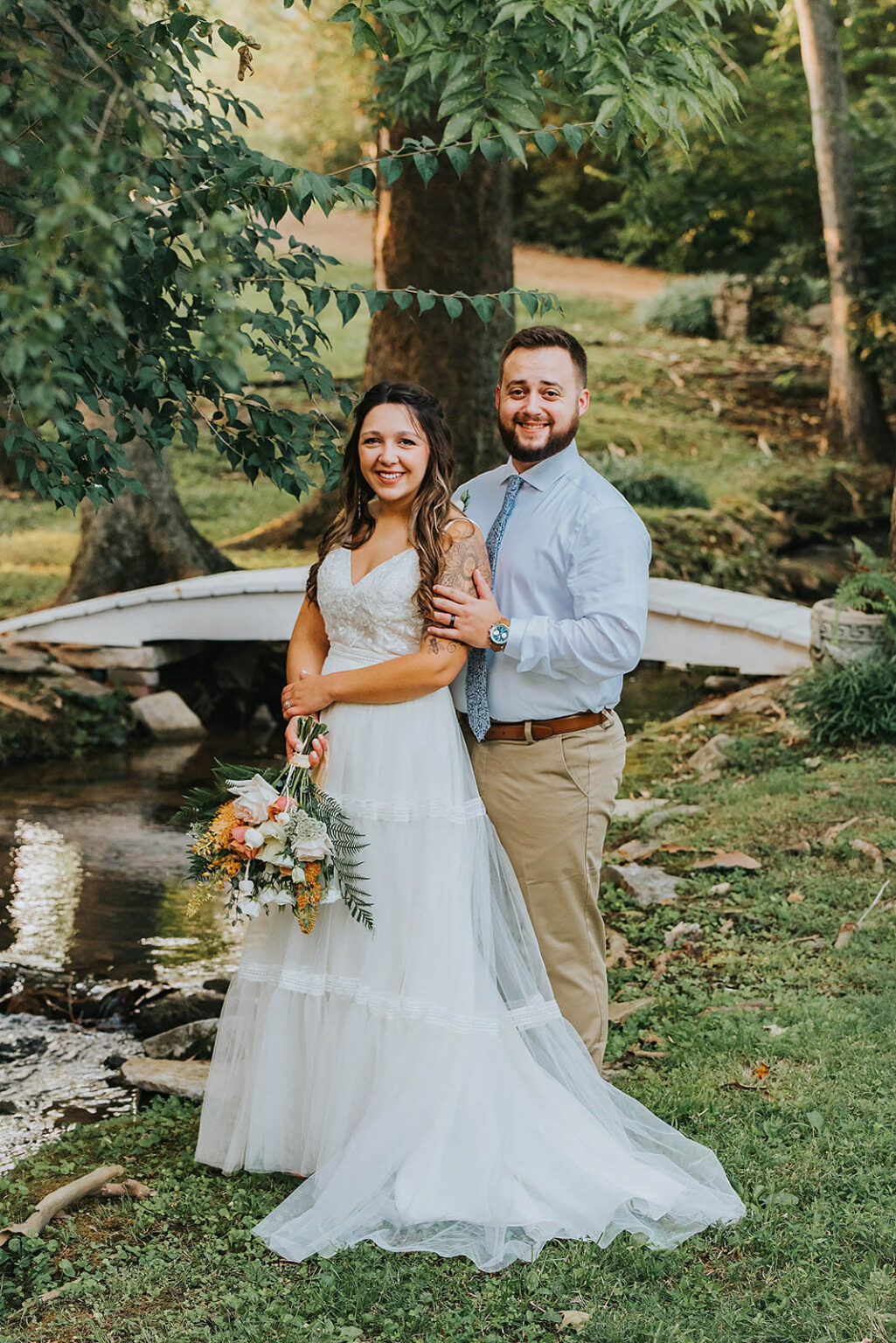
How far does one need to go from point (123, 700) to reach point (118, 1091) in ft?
18.7

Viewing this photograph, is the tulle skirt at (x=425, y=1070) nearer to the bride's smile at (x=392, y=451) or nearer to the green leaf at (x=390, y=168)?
the bride's smile at (x=392, y=451)

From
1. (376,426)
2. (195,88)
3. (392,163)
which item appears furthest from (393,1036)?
(195,88)

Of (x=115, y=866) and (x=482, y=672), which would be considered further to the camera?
(x=115, y=866)

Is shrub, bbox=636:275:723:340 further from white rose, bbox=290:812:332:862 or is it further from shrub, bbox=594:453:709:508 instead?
white rose, bbox=290:812:332:862

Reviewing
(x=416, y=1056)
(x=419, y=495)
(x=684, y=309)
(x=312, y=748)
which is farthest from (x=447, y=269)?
(x=684, y=309)

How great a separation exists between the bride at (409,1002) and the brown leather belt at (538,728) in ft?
0.62

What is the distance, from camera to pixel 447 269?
9.04 m

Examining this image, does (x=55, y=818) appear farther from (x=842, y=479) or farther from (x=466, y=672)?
(x=842, y=479)

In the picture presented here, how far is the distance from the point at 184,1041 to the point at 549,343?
9.80ft

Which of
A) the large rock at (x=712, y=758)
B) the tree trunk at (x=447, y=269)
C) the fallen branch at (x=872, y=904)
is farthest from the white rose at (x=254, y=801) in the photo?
the tree trunk at (x=447, y=269)

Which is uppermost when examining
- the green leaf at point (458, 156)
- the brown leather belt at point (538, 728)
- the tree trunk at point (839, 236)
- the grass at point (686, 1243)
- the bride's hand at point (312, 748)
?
the tree trunk at point (839, 236)

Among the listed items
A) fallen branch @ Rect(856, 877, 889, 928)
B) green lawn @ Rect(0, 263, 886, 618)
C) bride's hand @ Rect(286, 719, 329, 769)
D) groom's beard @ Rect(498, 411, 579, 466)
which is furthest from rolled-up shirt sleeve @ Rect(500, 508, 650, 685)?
green lawn @ Rect(0, 263, 886, 618)

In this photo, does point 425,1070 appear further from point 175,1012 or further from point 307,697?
point 175,1012

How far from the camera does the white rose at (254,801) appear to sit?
3.25 m
